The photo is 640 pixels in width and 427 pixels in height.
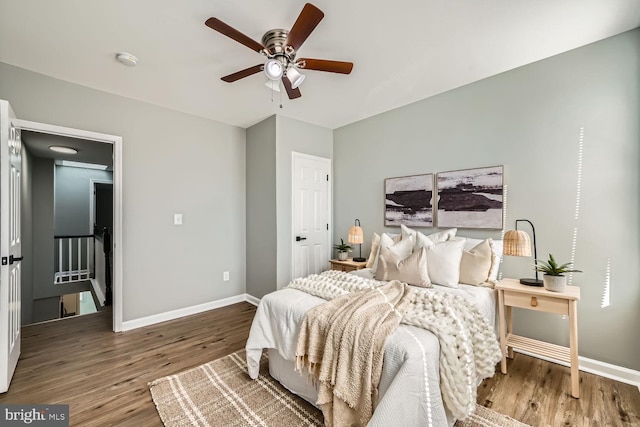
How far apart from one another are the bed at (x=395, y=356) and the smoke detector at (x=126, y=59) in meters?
2.39

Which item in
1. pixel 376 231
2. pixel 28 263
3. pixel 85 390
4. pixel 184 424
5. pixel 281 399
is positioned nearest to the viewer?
pixel 184 424

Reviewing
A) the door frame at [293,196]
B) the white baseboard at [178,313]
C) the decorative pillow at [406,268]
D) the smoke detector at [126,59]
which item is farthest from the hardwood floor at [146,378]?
the smoke detector at [126,59]

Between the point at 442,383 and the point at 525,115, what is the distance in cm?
251

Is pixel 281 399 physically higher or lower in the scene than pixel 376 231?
lower

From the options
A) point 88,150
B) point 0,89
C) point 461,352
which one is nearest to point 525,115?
point 461,352

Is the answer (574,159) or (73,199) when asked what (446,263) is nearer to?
(574,159)

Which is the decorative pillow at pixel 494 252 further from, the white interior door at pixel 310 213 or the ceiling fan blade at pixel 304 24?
the ceiling fan blade at pixel 304 24

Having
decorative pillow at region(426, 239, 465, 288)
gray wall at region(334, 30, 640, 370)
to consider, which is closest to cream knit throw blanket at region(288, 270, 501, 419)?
decorative pillow at region(426, 239, 465, 288)

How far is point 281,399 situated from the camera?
1.92 meters

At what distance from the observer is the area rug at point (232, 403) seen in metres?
1.71

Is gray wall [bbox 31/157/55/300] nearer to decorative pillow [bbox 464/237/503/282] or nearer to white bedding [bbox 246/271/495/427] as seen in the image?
white bedding [bbox 246/271/495/427]

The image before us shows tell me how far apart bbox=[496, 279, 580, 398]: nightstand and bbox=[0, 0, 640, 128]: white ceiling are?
1986mm

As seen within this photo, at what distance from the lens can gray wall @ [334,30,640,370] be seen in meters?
2.12

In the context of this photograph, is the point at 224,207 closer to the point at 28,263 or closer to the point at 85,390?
the point at 85,390
